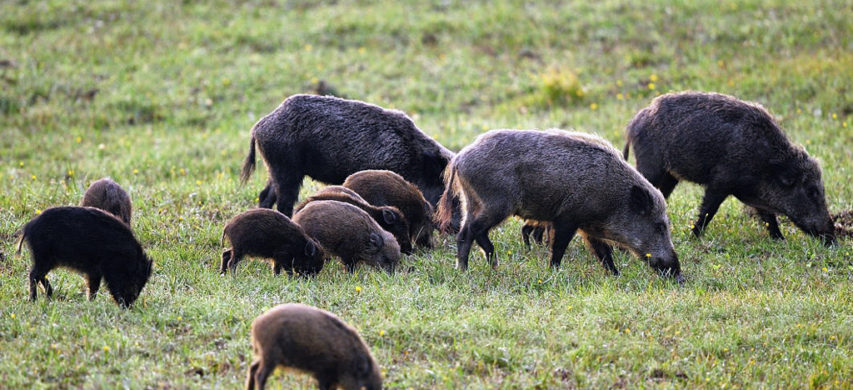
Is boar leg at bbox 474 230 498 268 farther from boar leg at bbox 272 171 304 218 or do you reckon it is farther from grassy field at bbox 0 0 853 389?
boar leg at bbox 272 171 304 218

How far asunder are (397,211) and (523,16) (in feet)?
32.4

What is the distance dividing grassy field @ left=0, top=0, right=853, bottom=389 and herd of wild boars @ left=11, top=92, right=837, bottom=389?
0.27 meters

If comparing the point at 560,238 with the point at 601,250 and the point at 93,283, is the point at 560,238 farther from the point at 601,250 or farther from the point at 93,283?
the point at 93,283

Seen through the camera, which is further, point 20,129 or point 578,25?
point 578,25

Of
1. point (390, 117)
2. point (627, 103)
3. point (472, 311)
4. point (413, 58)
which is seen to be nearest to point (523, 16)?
point (413, 58)

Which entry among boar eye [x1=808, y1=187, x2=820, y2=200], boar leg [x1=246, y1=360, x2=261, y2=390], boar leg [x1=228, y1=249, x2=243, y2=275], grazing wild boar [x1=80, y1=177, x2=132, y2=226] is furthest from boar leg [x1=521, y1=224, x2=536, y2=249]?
boar leg [x1=246, y1=360, x2=261, y2=390]

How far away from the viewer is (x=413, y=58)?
1652 centimetres

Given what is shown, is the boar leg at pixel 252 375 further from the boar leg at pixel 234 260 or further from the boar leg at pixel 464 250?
the boar leg at pixel 464 250

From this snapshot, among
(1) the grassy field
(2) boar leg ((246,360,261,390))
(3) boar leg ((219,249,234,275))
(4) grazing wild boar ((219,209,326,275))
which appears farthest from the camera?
(3) boar leg ((219,249,234,275))

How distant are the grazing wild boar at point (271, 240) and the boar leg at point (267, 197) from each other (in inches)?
87.1

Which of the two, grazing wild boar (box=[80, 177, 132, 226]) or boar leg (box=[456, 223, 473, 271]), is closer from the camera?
boar leg (box=[456, 223, 473, 271])

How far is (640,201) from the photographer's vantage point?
8.15m

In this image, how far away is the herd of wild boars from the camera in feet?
21.0

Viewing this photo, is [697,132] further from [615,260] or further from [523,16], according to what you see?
[523,16]
